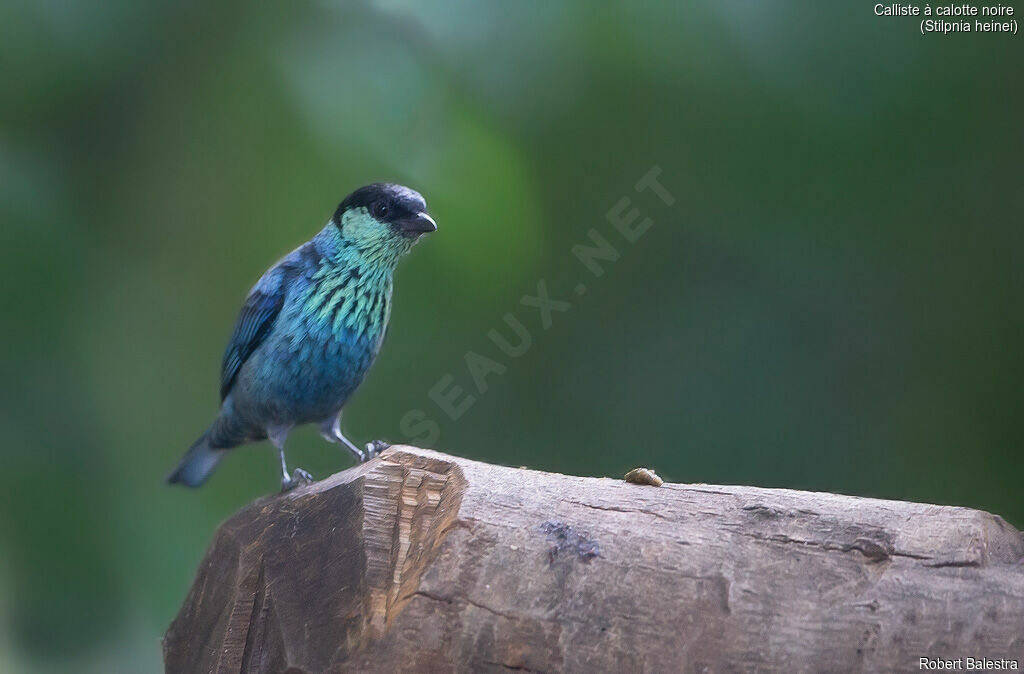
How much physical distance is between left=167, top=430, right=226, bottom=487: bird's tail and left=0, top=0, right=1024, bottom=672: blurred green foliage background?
57 centimetres

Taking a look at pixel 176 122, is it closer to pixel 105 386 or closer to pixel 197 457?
pixel 105 386

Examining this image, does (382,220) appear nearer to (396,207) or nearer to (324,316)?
(396,207)

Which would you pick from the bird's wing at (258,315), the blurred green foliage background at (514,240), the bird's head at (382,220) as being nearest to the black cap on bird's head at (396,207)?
the bird's head at (382,220)

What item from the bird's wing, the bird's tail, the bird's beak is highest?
the bird's beak

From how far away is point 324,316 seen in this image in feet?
8.38

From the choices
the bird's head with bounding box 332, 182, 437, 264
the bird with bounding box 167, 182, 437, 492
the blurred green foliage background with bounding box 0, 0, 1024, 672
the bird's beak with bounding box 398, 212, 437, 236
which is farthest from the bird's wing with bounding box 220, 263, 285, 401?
the blurred green foliage background with bounding box 0, 0, 1024, 672

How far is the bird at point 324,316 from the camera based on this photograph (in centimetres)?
253

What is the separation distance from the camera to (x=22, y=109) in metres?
3.36

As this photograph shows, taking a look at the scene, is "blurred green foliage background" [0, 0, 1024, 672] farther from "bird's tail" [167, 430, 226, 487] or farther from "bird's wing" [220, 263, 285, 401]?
"bird's wing" [220, 263, 285, 401]

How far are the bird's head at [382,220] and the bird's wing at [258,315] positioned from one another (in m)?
0.21

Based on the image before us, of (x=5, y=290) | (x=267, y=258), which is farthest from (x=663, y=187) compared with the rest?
(x=5, y=290)

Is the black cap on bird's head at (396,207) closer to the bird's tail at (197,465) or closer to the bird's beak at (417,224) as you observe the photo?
the bird's beak at (417,224)

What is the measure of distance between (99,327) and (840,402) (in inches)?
98.5

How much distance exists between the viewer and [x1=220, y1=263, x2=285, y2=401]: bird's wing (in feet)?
8.54
